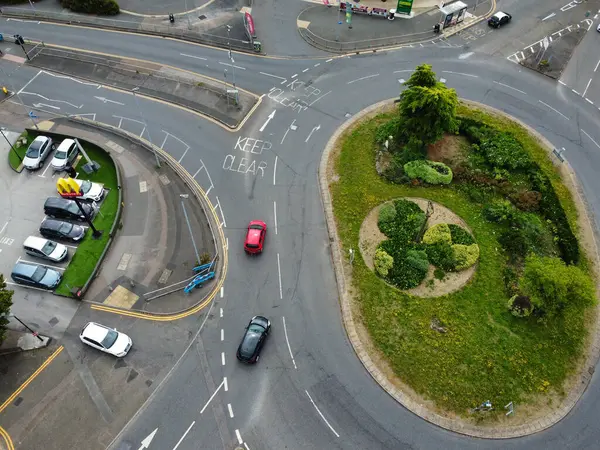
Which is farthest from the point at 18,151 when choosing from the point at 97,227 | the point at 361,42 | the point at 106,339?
the point at 361,42

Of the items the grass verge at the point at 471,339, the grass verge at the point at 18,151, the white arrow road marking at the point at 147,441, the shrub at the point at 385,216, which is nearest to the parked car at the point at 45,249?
the grass verge at the point at 18,151

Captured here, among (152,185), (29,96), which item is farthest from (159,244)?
(29,96)

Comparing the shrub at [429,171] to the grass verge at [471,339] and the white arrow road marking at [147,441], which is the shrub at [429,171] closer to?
the grass verge at [471,339]

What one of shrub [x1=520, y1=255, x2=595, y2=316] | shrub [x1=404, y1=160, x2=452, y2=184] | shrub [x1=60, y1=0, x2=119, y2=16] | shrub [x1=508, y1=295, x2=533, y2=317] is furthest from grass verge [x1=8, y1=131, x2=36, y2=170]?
shrub [x1=520, y1=255, x2=595, y2=316]

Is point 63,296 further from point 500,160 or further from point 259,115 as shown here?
point 500,160

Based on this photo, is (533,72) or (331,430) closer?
(331,430)

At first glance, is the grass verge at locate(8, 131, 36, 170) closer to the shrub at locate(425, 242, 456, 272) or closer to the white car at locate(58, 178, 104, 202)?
the white car at locate(58, 178, 104, 202)

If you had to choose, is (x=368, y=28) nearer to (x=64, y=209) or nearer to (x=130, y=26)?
(x=130, y=26)
